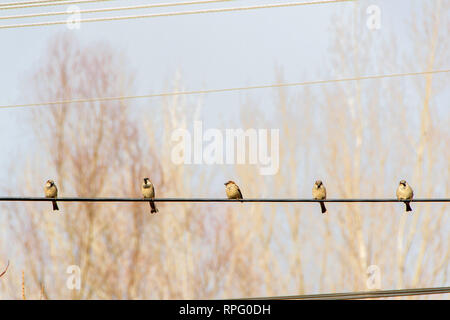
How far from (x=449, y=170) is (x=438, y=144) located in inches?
32.5

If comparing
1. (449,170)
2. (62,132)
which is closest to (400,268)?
(449,170)

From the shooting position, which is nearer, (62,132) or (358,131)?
(358,131)

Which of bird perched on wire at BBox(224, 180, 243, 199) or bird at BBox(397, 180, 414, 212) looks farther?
Answer: bird perched on wire at BBox(224, 180, 243, 199)

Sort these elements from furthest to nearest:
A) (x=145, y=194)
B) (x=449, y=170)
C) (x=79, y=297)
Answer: (x=79, y=297)
(x=449, y=170)
(x=145, y=194)

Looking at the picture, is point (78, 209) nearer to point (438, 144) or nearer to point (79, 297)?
point (79, 297)

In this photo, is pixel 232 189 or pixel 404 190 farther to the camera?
pixel 232 189

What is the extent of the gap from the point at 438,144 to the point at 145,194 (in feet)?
38.8

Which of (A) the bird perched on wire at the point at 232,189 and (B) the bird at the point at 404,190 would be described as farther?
(A) the bird perched on wire at the point at 232,189
